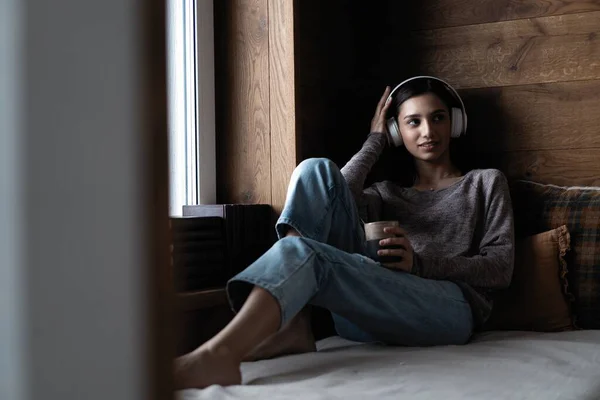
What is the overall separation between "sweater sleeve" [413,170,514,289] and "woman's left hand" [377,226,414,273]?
2.0 inches

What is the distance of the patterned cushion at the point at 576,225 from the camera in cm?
197

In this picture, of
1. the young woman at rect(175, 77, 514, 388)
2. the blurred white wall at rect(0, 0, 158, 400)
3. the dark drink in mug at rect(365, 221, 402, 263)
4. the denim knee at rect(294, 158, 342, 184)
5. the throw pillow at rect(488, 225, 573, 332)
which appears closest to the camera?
the blurred white wall at rect(0, 0, 158, 400)

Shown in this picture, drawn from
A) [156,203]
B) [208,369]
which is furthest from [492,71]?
[156,203]

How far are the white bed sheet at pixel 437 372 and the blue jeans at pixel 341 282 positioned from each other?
0.05 metres

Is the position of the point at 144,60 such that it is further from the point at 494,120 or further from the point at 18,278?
the point at 494,120

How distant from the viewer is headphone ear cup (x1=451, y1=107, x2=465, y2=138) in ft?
7.25

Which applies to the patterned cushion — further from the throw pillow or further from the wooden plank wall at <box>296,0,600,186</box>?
the wooden plank wall at <box>296,0,600,186</box>

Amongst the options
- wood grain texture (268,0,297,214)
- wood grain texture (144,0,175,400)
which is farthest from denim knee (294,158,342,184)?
wood grain texture (144,0,175,400)

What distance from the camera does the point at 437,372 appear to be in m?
1.46

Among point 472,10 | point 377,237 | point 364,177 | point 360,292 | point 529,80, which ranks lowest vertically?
point 360,292

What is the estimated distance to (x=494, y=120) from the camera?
2340 millimetres

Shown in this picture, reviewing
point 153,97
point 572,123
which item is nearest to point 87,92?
point 153,97

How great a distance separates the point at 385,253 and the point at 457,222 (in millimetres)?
403

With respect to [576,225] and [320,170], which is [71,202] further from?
[576,225]
